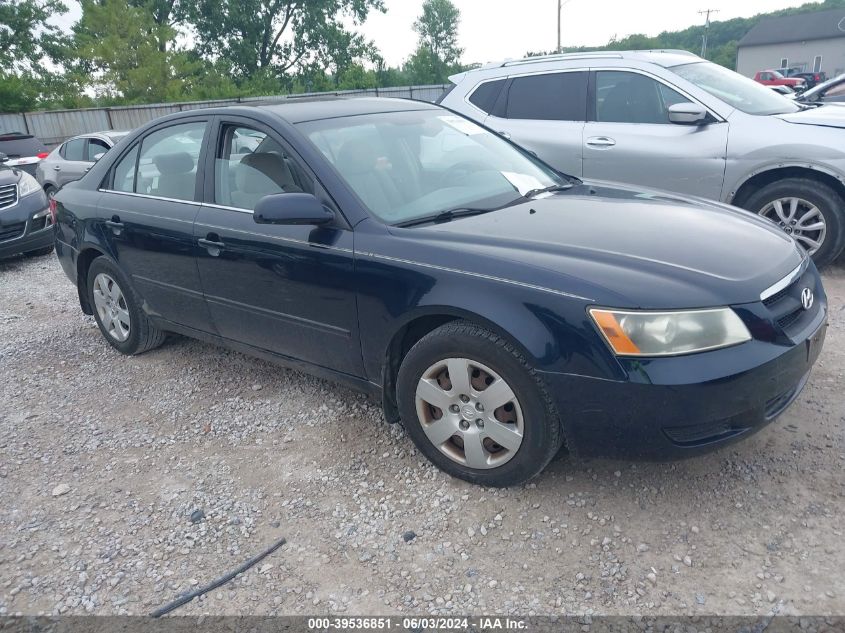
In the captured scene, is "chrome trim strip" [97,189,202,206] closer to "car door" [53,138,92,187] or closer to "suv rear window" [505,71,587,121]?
"suv rear window" [505,71,587,121]

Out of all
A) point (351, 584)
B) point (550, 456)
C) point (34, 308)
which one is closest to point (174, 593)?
point (351, 584)

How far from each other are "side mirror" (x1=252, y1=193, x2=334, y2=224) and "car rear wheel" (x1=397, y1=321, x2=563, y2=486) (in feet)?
2.40

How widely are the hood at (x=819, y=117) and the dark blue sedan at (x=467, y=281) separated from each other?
2501 mm

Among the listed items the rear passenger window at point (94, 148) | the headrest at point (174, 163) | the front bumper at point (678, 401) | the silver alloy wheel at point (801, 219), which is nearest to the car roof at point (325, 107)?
the headrest at point (174, 163)

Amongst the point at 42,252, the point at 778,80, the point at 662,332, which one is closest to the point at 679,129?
the point at 662,332

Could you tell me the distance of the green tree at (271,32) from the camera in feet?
116

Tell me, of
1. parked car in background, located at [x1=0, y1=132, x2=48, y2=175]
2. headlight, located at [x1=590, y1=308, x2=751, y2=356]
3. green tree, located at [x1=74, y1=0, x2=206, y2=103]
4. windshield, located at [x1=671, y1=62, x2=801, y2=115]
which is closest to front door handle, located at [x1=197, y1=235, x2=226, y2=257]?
headlight, located at [x1=590, y1=308, x2=751, y2=356]

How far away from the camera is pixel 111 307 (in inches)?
183

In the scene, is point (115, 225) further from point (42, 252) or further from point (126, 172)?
point (42, 252)

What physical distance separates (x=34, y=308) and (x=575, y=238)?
5327 mm

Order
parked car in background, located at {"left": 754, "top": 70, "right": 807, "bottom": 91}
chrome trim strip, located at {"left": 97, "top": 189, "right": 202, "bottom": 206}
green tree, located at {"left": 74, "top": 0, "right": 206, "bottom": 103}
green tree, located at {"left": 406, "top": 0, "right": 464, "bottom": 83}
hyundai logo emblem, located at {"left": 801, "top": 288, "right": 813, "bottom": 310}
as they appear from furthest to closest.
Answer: green tree, located at {"left": 406, "top": 0, "right": 464, "bottom": 83}
parked car in background, located at {"left": 754, "top": 70, "right": 807, "bottom": 91}
green tree, located at {"left": 74, "top": 0, "right": 206, "bottom": 103}
chrome trim strip, located at {"left": 97, "top": 189, "right": 202, "bottom": 206}
hyundai logo emblem, located at {"left": 801, "top": 288, "right": 813, "bottom": 310}

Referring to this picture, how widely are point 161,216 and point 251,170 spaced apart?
74 centimetres

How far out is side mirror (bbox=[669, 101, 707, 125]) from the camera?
5348 mm

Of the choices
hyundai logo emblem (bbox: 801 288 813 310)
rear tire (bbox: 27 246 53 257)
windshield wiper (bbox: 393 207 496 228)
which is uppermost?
windshield wiper (bbox: 393 207 496 228)
